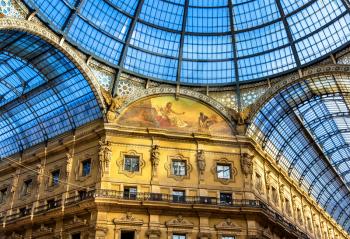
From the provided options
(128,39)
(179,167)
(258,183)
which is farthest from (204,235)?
(128,39)

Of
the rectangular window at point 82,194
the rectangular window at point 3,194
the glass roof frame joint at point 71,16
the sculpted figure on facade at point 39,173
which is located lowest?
the rectangular window at point 82,194

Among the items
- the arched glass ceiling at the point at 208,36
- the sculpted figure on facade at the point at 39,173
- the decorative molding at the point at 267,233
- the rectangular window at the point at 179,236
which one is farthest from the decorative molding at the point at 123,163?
the decorative molding at the point at 267,233

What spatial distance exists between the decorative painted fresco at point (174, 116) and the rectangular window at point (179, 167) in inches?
127

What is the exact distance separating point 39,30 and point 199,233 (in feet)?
70.9

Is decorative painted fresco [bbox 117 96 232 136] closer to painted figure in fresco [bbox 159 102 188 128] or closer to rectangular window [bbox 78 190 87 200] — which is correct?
painted figure in fresco [bbox 159 102 188 128]

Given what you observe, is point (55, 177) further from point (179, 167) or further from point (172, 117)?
point (172, 117)

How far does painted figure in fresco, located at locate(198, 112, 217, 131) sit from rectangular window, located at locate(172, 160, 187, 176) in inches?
159

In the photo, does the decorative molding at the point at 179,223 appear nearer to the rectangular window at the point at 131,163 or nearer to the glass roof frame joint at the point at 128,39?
the rectangular window at the point at 131,163

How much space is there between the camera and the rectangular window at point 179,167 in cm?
3888

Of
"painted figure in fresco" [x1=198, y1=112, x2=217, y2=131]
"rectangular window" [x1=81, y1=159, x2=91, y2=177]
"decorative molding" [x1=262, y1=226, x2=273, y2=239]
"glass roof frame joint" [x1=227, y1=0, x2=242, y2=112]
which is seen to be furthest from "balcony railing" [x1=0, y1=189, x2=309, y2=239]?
"glass roof frame joint" [x1=227, y1=0, x2=242, y2=112]

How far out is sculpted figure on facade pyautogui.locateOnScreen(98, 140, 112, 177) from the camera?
122 feet

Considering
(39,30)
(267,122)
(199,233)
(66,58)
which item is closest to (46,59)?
(66,58)

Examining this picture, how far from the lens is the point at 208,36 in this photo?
144 ft

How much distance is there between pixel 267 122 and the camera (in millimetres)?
46562
